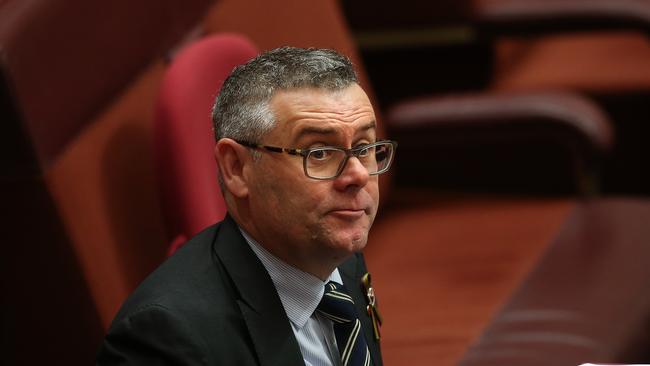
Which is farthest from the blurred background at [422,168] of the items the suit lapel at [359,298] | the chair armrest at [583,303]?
the suit lapel at [359,298]

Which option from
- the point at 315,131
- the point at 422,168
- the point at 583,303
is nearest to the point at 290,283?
the point at 315,131

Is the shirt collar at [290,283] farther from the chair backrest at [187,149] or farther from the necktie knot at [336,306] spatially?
the chair backrest at [187,149]

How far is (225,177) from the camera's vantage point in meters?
0.81

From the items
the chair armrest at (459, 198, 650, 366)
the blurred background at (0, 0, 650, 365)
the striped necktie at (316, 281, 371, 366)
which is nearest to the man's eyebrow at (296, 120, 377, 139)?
the striped necktie at (316, 281, 371, 366)

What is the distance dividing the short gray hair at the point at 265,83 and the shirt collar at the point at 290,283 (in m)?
0.08

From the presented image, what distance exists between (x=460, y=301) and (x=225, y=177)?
643mm

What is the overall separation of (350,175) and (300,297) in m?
0.10

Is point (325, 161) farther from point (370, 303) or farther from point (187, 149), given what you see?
point (187, 149)

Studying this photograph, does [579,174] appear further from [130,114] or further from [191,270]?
[191,270]

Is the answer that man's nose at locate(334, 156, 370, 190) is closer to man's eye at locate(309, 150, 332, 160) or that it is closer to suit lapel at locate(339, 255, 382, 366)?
man's eye at locate(309, 150, 332, 160)

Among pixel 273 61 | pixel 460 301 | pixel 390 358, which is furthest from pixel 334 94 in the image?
pixel 460 301

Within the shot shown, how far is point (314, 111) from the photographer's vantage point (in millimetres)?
777

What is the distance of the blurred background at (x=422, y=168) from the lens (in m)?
1.06

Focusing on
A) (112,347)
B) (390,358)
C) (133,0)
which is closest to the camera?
(112,347)
